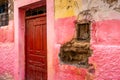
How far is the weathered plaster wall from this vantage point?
3.43 meters

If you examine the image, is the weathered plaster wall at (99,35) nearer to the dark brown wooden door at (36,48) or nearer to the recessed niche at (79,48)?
the recessed niche at (79,48)

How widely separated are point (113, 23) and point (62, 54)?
1381 millimetres

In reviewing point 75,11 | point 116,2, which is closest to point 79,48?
point 75,11

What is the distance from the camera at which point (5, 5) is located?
6.89 metres

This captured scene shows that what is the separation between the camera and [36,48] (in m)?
5.64

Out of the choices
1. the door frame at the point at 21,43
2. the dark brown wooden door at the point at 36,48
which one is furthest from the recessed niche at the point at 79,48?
the door frame at the point at 21,43

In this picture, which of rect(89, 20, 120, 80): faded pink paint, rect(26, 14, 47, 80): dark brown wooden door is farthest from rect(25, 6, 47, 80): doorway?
rect(89, 20, 120, 80): faded pink paint

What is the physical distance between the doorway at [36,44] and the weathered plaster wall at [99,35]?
1011mm

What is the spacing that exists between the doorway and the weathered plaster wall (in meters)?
1.01

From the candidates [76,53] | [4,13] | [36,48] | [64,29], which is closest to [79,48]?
[76,53]

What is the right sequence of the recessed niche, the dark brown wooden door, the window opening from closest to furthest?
the recessed niche, the dark brown wooden door, the window opening

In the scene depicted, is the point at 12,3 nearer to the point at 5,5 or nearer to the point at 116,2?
the point at 5,5

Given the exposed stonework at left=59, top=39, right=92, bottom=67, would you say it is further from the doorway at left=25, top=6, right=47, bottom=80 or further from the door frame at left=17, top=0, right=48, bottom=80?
the door frame at left=17, top=0, right=48, bottom=80

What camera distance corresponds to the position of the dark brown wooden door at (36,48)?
17.6 feet
